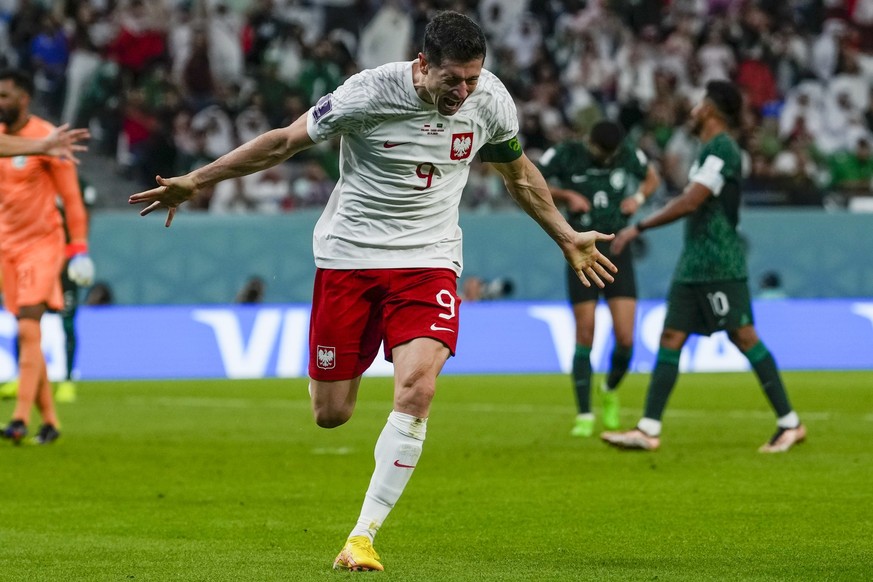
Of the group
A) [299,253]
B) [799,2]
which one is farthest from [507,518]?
[799,2]

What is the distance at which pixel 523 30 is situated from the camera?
2522 cm

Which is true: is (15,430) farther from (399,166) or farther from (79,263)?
(399,166)

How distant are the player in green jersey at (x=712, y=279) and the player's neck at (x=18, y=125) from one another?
4.36 metres

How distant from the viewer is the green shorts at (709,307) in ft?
35.6

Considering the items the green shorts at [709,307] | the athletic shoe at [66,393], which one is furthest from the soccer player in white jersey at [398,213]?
the athletic shoe at [66,393]

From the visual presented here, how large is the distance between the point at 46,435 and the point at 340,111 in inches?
239

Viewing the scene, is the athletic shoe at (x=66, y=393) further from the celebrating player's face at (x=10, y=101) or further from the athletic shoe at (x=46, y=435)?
the celebrating player's face at (x=10, y=101)

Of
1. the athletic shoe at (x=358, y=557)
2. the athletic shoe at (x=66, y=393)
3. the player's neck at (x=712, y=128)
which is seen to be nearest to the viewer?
the athletic shoe at (x=358, y=557)

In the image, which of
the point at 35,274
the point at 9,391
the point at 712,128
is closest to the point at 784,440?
the point at 712,128

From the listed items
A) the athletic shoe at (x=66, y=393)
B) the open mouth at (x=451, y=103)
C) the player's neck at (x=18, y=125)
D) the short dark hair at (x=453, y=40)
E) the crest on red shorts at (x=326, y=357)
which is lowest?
the athletic shoe at (x=66, y=393)

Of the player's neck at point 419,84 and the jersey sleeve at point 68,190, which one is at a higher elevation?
the player's neck at point 419,84

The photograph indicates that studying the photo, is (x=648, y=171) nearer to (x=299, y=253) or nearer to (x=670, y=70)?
(x=299, y=253)

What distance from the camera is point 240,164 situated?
6.46 metres

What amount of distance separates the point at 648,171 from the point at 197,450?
14.2ft
